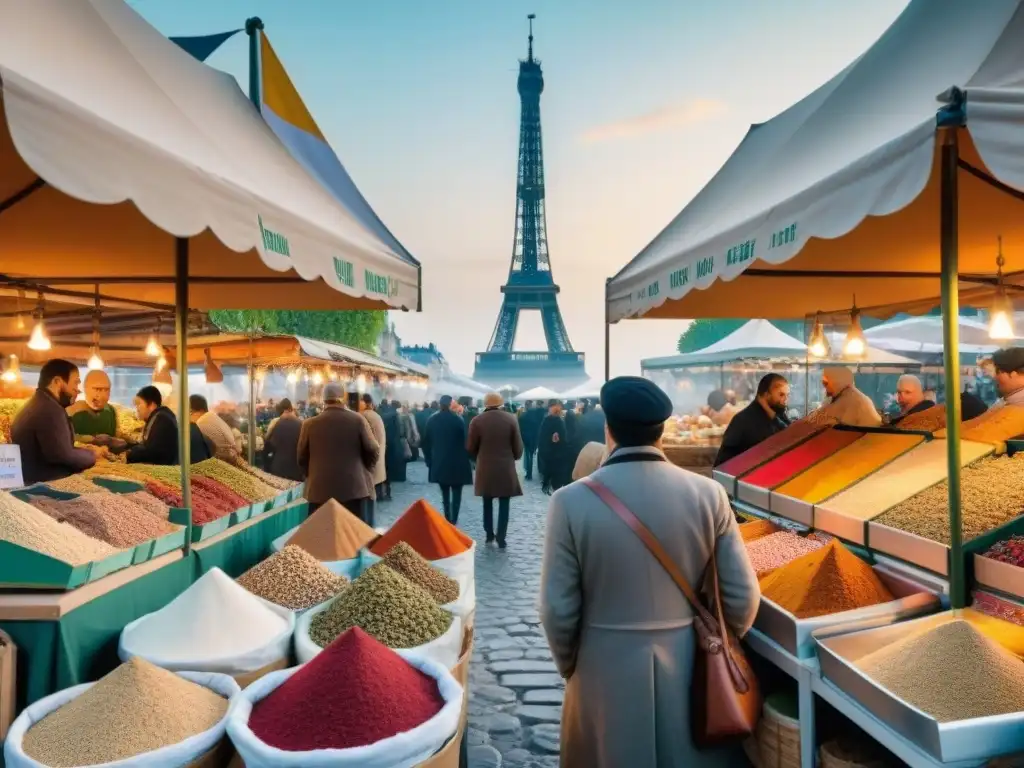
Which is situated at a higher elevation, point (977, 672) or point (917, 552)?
point (917, 552)

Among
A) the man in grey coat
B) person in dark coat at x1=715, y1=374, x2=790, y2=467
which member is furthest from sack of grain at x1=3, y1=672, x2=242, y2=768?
person in dark coat at x1=715, y1=374, x2=790, y2=467

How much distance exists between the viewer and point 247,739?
2.00 metres

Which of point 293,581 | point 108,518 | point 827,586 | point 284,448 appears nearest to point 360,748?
point 293,581

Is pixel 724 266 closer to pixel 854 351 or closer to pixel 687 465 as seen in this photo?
pixel 854 351

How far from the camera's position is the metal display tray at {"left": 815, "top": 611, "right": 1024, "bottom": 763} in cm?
202

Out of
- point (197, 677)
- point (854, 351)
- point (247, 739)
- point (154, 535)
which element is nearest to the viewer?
point (247, 739)

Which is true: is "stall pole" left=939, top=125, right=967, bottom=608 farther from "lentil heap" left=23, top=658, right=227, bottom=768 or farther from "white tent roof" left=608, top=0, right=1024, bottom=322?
"lentil heap" left=23, top=658, right=227, bottom=768

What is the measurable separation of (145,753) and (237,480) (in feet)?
10.0

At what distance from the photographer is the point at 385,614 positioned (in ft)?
9.89

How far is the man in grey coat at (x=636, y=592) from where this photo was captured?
8.60 feet

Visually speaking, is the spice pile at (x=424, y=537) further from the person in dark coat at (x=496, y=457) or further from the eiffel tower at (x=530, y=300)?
the eiffel tower at (x=530, y=300)

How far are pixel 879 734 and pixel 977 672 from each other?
34 centimetres

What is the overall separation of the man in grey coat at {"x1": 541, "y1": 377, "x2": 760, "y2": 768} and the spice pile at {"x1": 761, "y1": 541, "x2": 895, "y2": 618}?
1.42ft

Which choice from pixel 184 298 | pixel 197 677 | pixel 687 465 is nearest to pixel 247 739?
pixel 197 677
